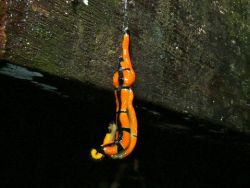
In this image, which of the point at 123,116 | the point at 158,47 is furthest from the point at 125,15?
the point at 123,116

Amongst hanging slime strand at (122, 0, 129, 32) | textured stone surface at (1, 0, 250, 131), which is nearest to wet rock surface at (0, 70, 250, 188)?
textured stone surface at (1, 0, 250, 131)

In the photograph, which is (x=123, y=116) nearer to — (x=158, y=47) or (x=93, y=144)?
(x=158, y=47)

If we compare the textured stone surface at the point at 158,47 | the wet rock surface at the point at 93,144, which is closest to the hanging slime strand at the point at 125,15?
the textured stone surface at the point at 158,47

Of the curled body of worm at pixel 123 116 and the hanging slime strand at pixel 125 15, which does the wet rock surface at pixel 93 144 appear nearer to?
the curled body of worm at pixel 123 116

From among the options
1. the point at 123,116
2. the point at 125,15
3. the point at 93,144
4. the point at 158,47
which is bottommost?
the point at 93,144

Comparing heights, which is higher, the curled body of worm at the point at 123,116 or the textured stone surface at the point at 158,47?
the textured stone surface at the point at 158,47

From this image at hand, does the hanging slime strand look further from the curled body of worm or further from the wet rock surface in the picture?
the wet rock surface
